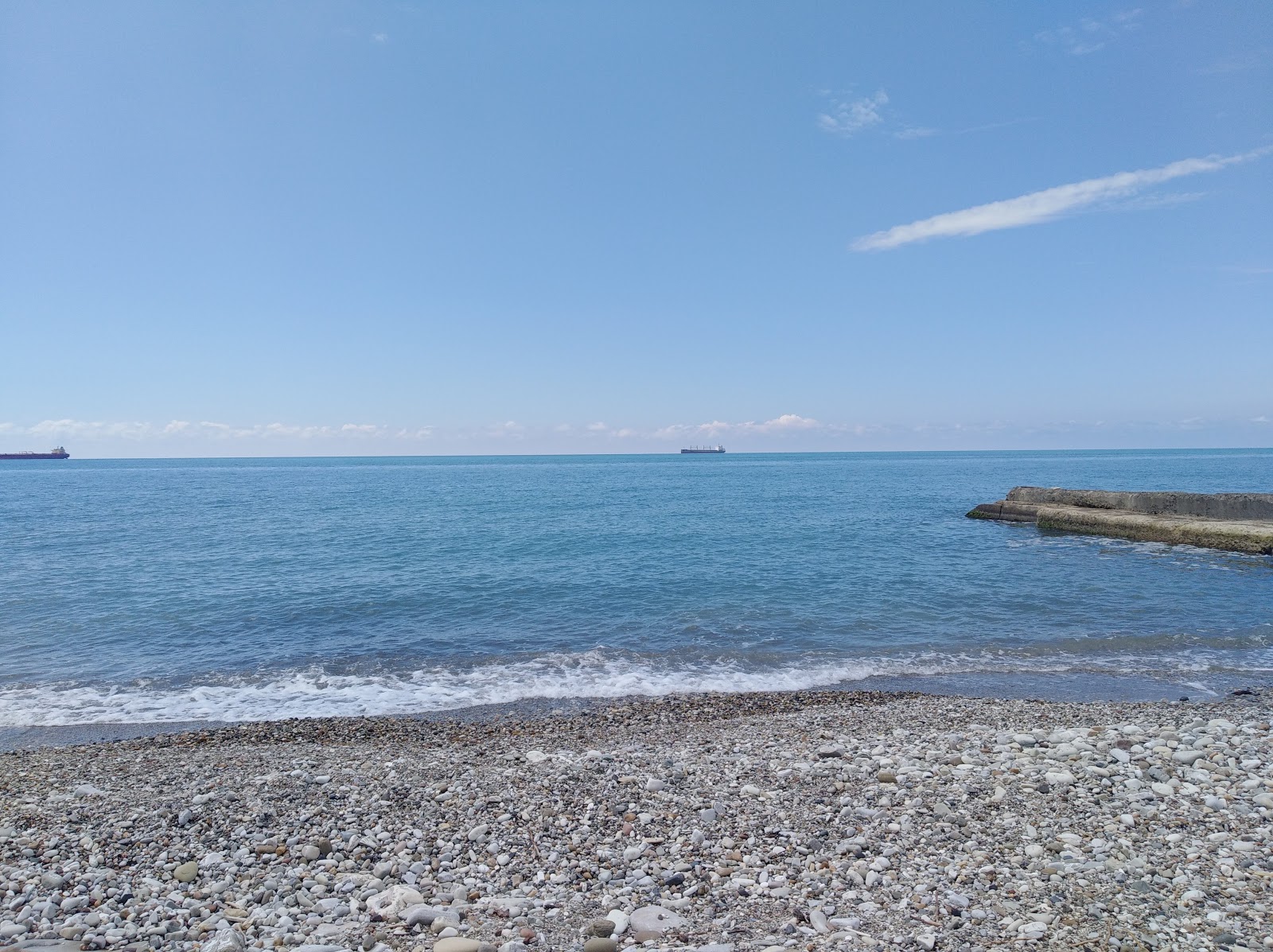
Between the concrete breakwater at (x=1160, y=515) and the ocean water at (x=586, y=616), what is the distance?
3.17 ft

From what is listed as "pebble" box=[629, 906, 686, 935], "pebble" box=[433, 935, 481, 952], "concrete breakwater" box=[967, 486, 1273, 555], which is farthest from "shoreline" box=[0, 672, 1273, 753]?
"concrete breakwater" box=[967, 486, 1273, 555]

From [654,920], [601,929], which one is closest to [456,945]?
[601,929]

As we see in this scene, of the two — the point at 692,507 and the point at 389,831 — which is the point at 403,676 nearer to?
the point at 389,831

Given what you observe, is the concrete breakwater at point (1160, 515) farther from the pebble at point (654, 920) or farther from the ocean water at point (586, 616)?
the pebble at point (654, 920)

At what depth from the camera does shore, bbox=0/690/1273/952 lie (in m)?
5.04

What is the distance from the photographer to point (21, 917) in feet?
17.3

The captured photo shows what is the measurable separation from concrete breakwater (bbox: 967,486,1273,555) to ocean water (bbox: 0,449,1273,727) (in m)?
0.97

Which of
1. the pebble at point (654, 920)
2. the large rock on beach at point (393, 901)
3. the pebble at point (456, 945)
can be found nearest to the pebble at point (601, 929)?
the pebble at point (654, 920)

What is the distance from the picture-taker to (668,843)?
645cm

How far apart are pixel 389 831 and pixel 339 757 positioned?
10.2 ft

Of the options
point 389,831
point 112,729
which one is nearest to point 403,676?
point 112,729

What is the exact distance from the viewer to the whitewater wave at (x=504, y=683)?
13.0 metres

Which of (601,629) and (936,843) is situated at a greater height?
(936,843)

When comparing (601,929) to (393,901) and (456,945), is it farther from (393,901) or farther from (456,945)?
→ (393,901)
